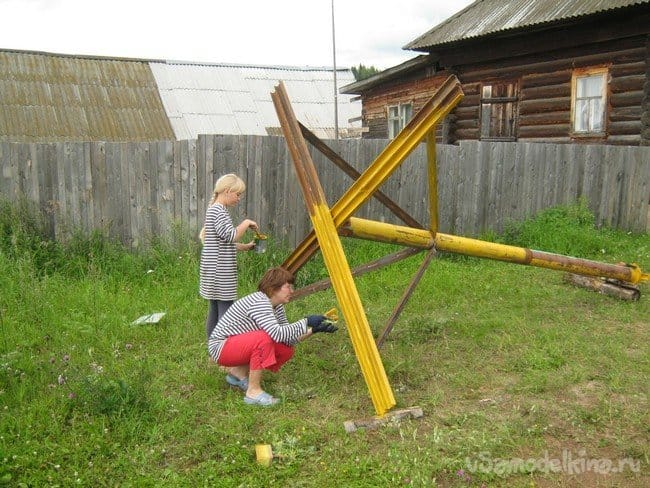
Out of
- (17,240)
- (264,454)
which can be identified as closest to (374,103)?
(17,240)

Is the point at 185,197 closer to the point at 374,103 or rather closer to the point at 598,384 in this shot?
the point at 598,384

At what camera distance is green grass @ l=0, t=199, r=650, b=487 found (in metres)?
3.08

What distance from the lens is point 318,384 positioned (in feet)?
13.6

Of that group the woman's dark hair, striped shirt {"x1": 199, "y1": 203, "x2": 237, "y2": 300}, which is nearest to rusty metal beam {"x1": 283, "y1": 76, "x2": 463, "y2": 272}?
the woman's dark hair

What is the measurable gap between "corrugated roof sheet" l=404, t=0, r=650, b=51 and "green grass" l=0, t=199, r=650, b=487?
22.3 ft

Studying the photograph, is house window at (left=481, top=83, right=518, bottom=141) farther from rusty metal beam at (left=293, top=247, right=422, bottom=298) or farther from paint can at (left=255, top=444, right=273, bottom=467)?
paint can at (left=255, top=444, right=273, bottom=467)

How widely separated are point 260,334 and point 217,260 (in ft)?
2.97

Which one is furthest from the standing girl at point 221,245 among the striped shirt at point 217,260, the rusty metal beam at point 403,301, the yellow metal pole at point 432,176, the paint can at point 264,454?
the paint can at point 264,454

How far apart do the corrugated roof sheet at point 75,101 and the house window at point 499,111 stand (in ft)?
30.0

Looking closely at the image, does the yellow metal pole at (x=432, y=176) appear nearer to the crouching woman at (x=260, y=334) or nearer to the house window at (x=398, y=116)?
the crouching woman at (x=260, y=334)

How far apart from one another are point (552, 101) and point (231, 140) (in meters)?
8.36

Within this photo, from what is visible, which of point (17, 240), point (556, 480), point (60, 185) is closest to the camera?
point (556, 480)

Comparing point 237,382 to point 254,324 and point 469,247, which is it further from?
point 469,247

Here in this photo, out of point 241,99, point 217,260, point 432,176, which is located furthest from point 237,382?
point 241,99
